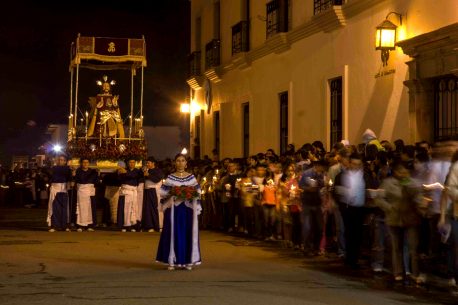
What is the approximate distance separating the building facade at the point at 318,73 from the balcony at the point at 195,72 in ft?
0.16

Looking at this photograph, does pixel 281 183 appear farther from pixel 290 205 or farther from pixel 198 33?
pixel 198 33

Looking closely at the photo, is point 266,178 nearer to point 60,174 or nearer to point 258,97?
point 60,174

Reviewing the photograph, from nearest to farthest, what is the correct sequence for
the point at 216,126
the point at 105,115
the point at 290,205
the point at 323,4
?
the point at 290,205 → the point at 323,4 → the point at 105,115 → the point at 216,126

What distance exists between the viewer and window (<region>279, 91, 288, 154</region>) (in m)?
25.5

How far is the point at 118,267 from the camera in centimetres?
1341

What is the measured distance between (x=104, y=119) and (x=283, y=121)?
21.5 ft

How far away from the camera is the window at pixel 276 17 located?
24875 millimetres

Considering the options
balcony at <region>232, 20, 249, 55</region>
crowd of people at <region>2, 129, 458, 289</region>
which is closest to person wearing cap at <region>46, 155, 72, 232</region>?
crowd of people at <region>2, 129, 458, 289</region>

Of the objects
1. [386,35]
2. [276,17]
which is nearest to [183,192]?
[386,35]

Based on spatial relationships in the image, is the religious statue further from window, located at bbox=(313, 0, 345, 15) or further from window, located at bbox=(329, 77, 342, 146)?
window, located at bbox=(329, 77, 342, 146)

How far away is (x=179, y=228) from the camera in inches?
520

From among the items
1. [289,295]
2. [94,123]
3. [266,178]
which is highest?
[94,123]

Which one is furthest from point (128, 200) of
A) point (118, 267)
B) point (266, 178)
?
point (118, 267)

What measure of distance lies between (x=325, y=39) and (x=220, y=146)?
11110 millimetres
